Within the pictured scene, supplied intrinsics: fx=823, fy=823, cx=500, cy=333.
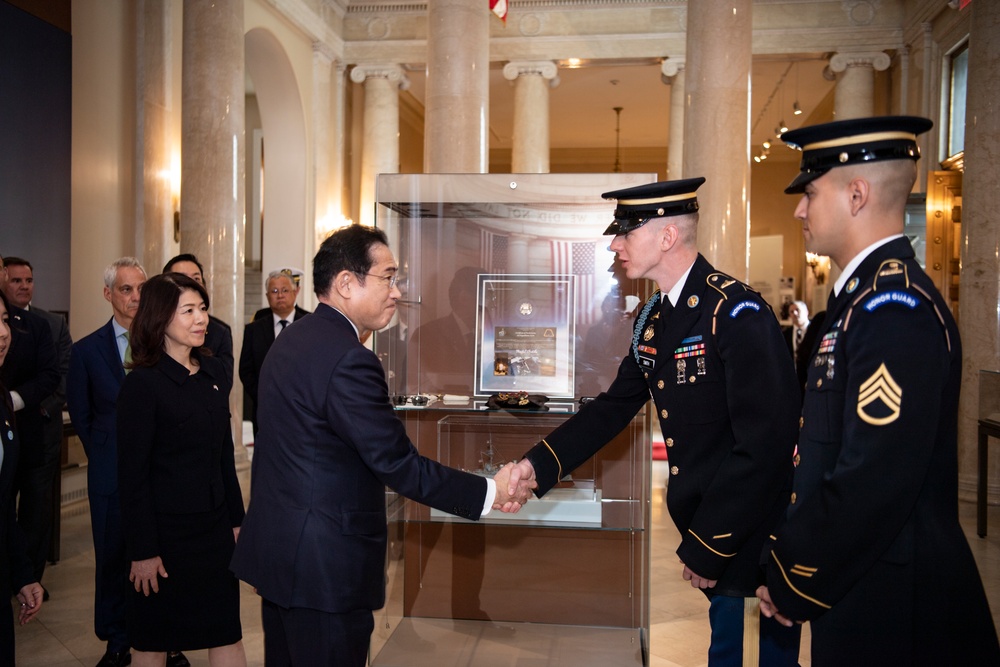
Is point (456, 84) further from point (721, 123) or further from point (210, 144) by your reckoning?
point (210, 144)

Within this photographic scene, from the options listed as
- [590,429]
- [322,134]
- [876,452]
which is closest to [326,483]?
[590,429]

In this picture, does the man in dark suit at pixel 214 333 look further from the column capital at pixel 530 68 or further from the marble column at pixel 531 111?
the column capital at pixel 530 68

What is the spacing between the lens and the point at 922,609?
70.6 inches

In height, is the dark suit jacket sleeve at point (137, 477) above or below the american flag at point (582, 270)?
below

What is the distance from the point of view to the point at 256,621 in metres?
4.62

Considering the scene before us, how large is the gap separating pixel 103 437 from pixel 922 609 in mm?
3389

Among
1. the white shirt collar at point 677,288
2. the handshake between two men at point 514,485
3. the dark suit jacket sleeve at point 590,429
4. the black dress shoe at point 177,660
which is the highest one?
the white shirt collar at point 677,288

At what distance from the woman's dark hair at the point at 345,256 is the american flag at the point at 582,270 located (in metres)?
1.66

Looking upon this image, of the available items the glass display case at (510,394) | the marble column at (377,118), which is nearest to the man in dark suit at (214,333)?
the glass display case at (510,394)

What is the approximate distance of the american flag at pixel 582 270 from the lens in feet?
13.0

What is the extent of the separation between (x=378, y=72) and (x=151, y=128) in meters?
5.61

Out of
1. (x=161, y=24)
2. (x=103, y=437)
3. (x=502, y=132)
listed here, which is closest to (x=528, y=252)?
(x=103, y=437)

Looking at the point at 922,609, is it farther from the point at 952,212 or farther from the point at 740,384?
the point at 952,212

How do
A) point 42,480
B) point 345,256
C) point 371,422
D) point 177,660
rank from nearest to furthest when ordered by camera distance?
point 371,422, point 345,256, point 177,660, point 42,480
